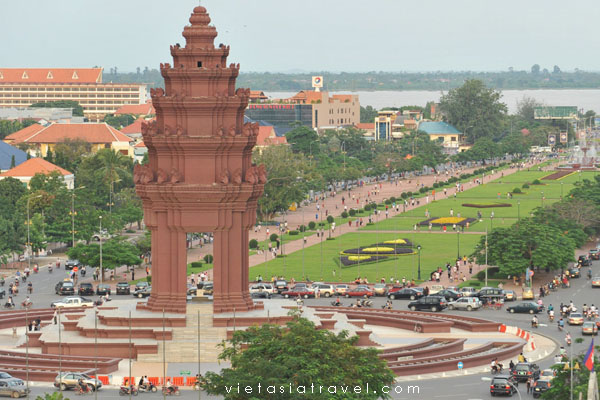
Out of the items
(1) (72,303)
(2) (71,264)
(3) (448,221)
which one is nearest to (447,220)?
(3) (448,221)

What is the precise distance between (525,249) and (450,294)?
39.0 feet

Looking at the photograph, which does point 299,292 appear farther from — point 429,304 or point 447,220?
point 447,220

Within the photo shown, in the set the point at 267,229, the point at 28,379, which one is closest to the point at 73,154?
the point at 267,229

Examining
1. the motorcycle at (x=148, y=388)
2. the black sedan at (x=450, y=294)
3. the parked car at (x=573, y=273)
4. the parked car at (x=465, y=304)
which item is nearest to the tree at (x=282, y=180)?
the parked car at (x=573, y=273)

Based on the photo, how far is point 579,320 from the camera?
297 feet

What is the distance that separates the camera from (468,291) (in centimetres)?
10188

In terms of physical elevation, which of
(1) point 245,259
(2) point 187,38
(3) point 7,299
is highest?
(2) point 187,38

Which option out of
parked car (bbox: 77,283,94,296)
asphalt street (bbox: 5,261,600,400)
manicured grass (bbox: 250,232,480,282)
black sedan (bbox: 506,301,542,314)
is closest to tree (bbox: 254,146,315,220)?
manicured grass (bbox: 250,232,480,282)

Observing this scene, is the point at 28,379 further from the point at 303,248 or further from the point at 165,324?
the point at 303,248

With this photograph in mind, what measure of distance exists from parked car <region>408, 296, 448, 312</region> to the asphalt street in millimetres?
781

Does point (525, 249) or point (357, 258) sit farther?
point (357, 258)

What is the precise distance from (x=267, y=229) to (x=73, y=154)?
178 ft

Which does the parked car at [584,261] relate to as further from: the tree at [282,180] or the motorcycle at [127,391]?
the motorcycle at [127,391]

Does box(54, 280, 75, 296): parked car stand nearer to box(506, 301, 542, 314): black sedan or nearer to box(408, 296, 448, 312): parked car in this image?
box(408, 296, 448, 312): parked car
